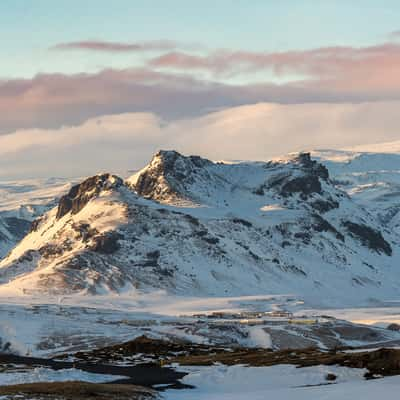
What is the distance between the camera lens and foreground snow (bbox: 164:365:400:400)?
118 metres

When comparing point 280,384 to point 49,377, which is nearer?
point 280,384

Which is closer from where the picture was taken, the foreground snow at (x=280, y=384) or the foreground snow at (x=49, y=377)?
the foreground snow at (x=280, y=384)

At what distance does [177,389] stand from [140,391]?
13361mm

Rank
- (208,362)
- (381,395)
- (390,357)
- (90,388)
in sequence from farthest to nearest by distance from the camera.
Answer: (208,362) < (390,357) < (90,388) < (381,395)

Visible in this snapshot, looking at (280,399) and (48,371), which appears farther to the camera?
(48,371)

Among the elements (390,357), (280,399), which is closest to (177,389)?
(280,399)

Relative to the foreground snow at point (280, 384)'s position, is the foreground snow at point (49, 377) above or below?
above

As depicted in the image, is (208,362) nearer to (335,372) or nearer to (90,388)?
(335,372)

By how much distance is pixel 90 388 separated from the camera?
402 ft

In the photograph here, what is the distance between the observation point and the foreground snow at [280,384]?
118m

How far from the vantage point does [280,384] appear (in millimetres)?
139000

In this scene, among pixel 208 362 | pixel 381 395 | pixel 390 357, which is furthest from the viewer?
pixel 208 362

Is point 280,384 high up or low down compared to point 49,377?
down

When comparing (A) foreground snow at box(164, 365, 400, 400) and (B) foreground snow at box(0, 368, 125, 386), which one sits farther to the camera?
(B) foreground snow at box(0, 368, 125, 386)
